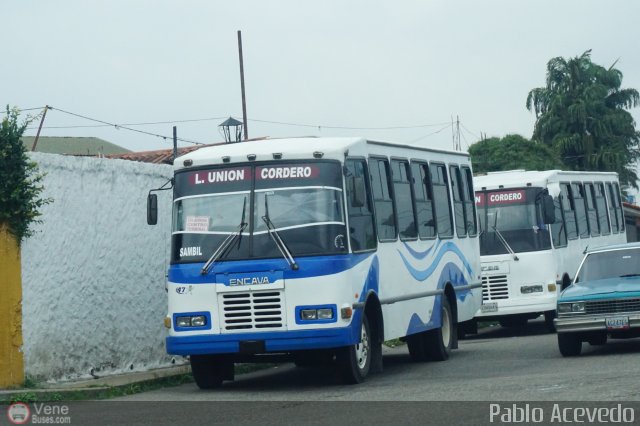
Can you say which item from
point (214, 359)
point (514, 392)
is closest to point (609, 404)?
point (514, 392)

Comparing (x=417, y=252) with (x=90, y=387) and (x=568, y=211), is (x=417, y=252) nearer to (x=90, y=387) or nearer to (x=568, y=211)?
(x=90, y=387)

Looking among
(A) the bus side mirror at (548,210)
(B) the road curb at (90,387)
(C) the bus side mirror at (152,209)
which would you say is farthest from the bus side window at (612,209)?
(C) the bus side mirror at (152,209)

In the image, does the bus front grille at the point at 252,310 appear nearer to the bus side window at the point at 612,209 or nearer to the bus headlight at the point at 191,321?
the bus headlight at the point at 191,321

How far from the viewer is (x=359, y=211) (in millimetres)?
15750

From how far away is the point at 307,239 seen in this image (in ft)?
49.1

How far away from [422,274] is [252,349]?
13.8ft

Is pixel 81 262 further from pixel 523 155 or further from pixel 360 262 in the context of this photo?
pixel 523 155

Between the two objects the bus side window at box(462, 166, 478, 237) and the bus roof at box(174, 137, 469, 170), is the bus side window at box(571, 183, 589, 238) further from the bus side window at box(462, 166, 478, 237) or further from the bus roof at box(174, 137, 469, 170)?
the bus roof at box(174, 137, 469, 170)

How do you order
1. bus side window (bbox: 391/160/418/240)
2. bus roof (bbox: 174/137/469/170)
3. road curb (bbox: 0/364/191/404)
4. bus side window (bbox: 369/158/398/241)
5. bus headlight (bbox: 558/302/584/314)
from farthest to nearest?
bus headlight (bbox: 558/302/584/314) < bus side window (bbox: 391/160/418/240) < bus side window (bbox: 369/158/398/241) < bus roof (bbox: 174/137/469/170) < road curb (bbox: 0/364/191/404)

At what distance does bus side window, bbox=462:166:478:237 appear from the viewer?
70.3 ft

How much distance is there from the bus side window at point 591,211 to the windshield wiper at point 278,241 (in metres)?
15.1

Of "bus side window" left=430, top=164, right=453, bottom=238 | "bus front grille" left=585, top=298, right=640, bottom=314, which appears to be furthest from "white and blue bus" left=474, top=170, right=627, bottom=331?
"bus front grille" left=585, top=298, right=640, bottom=314

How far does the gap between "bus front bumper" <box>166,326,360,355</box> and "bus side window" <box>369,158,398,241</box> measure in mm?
2065

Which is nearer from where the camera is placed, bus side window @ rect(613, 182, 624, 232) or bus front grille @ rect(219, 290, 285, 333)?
bus front grille @ rect(219, 290, 285, 333)
